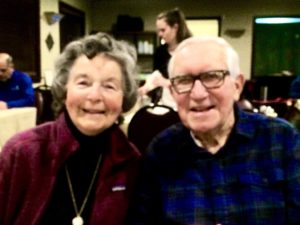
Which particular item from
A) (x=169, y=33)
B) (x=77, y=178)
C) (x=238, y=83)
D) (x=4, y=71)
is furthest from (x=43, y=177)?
(x=4, y=71)

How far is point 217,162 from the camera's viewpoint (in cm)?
135

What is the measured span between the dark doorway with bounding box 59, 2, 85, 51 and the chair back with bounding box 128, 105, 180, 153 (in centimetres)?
457

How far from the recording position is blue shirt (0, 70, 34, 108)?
14.9ft

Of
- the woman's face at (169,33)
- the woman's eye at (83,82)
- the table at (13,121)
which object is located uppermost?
the woman's face at (169,33)

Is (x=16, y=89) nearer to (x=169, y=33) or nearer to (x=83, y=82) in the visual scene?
(x=169, y=33)

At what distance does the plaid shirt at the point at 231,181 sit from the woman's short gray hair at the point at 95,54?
11.3 inches

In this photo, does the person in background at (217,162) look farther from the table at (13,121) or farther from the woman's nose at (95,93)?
the table at (13,121)

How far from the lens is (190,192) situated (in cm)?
133

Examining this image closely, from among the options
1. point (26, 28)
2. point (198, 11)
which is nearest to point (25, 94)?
point (26, 28)

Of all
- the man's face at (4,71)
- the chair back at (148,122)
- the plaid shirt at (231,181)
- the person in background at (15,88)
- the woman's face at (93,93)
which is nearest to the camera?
the plaid shirt at (231,181)

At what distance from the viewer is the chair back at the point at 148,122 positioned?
270 cm

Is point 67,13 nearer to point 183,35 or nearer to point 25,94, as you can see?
point 25,94

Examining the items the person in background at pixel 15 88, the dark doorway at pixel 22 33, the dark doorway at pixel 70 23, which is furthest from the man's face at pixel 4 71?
the dark doorway at pixel 70 23

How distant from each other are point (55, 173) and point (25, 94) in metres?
3.35
